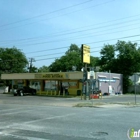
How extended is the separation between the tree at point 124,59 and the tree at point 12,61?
28043 mm

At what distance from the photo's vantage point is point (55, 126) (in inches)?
432

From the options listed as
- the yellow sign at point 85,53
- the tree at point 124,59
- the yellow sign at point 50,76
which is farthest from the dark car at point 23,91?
the tree at point 124,59

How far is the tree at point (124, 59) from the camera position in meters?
58.6

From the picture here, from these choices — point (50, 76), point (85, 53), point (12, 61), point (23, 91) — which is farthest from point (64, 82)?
point (12, 61)

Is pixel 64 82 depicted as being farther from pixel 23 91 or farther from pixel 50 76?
pixel 23 91

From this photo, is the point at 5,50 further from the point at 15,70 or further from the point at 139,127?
the point at 139,127

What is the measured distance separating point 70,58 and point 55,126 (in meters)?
76.0

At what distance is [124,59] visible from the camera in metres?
59.7

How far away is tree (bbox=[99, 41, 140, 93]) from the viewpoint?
58562 millimetres

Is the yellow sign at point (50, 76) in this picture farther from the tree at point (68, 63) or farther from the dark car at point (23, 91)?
the tree at point (68, 63)

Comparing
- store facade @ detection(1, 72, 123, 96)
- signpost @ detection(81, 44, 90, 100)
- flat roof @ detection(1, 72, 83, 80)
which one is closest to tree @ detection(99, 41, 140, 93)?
store facade @ detection(1, 72, 123, 96)

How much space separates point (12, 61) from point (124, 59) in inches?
1381

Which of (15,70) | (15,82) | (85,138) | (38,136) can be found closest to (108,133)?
Answer: (85,138)

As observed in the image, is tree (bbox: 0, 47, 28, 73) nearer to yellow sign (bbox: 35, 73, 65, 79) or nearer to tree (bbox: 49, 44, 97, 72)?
tree (bbox: 49, 44, 97, 72)
